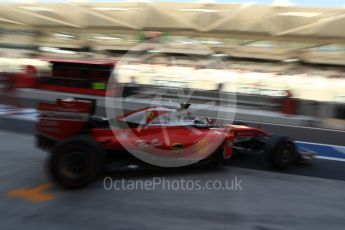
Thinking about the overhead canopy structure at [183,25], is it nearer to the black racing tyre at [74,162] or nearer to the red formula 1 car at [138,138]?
the red formula 1 car at [138,138]

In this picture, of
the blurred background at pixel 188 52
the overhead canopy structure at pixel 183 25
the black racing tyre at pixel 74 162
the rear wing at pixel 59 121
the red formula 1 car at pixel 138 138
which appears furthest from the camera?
the overhead canopy structure at pixel 183 25

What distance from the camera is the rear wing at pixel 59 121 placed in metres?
4.94

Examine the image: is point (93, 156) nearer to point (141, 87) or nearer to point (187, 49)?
point (141, 87)

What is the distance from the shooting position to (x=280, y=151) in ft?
17.8

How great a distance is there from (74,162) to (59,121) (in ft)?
2.39

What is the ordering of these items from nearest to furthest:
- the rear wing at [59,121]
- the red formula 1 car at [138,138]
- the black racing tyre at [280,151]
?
the red formula 1 car at [138,138] → the rear wing at [59,121] → the black racing tyre at [280,151]

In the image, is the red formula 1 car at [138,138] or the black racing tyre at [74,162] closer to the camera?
the black racing tyre at [74,162]

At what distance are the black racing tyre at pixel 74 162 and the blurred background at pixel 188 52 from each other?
3.30 meters

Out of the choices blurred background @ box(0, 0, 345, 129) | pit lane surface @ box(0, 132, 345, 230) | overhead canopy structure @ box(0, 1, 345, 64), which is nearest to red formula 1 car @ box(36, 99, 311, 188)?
pit lane surface @ box(0, 132, 345, 230)

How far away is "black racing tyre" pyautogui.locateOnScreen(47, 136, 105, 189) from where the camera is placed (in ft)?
14.3

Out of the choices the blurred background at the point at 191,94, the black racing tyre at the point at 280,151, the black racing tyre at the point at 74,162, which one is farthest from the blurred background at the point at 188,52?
the black racing tyre at the point at 74,162

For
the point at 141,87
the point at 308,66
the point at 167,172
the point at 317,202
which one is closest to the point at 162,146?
the point at 167,172

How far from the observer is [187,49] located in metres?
17.5

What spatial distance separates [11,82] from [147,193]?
20.0ft
